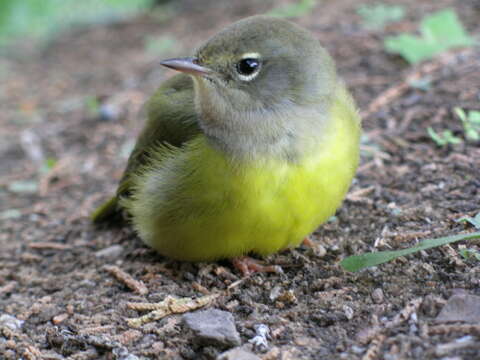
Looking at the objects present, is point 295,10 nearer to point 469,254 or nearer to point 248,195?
point 248,195

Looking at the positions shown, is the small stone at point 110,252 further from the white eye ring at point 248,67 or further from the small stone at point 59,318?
the white eye ring at point 248,67

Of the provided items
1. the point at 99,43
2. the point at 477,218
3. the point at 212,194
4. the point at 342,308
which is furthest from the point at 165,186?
the point at 99,43

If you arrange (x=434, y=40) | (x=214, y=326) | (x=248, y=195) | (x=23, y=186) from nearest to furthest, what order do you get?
(x=214, y=326) < (x=248, y=195) < (x=434, y=40) < (x=23, y=186)

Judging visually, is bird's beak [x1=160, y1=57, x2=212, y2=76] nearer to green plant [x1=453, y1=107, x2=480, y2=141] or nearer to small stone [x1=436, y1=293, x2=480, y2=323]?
small stone [x1=436, y1=293, x2=480, y2=323]

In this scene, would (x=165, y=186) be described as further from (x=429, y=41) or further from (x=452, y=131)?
(x=429, y=41)

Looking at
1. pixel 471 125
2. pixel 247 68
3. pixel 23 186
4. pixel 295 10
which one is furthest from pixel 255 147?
pixel 295 10

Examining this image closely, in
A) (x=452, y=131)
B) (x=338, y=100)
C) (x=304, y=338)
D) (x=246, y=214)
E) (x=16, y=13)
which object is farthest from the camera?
(x=16, y=13)
